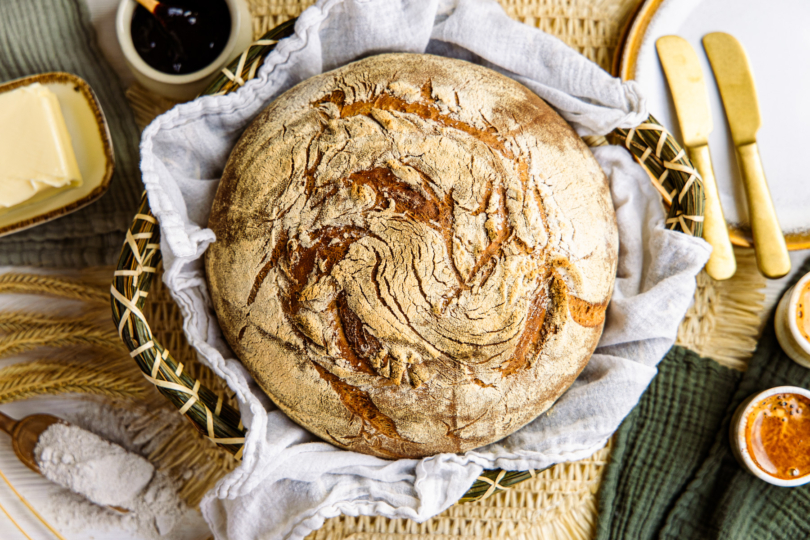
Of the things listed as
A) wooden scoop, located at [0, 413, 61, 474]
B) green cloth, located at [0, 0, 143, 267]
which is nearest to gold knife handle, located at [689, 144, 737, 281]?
green cloth, located at [0, 0, 143, 267]

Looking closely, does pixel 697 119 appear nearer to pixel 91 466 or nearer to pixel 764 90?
pixel 764 90

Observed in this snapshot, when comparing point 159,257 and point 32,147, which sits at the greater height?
point 32,147

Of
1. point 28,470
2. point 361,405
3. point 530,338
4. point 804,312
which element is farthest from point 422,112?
point 28,470

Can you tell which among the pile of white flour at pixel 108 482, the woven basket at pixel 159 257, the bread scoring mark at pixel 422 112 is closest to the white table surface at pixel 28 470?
the pile of white flour at pixel 108 482

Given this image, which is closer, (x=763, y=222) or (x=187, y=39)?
(x=187, y=39)

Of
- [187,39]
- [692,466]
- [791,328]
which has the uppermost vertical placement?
[187,39]

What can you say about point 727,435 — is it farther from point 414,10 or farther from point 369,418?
point 414,10
